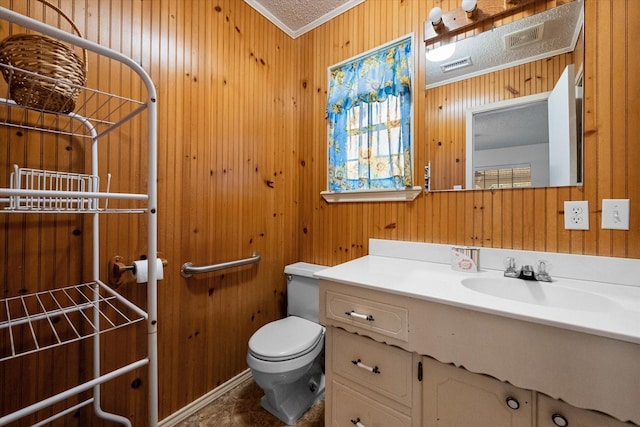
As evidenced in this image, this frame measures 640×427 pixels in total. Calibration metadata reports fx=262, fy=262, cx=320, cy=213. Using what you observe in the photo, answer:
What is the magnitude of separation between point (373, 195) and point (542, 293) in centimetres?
90

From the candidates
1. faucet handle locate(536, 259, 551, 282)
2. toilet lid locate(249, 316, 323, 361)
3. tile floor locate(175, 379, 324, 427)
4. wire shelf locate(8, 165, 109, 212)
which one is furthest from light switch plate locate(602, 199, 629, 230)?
wire shelf locate(8, 165, 109, 212)

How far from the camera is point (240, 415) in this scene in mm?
1382

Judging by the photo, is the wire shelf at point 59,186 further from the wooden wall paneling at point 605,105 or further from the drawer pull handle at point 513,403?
the wooden wall paneling at point 605,105

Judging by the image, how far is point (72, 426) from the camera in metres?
1.03

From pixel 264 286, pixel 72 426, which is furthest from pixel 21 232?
pixel 264 286

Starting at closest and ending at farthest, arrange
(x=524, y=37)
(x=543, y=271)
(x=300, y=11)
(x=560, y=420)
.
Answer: (x=560, y=420) < (x=543, y=271) < (x=524, y=37) < (x=300, y=11)

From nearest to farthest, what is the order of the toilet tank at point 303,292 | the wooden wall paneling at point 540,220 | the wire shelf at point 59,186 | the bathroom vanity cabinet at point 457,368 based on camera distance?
the bathroom vanity cabinet at point 457,368 → the wire shelf at point 59,186 → the wooden wall paneling at point 540,220 → the toilet tank at point 303,292

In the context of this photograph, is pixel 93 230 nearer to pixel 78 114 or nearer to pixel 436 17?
pixel 78 114

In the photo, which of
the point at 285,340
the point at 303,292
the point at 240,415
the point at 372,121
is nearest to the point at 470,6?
the point at 372,121

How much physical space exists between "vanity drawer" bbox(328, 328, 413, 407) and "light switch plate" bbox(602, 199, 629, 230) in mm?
934

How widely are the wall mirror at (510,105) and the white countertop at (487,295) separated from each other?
429 millimetres

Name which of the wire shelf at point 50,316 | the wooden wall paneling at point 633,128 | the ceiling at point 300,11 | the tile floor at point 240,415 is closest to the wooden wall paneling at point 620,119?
the wooden wall paneling at point 633,128

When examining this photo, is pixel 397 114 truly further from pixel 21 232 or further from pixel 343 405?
pixel 21 232

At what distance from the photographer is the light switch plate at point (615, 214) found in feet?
3.24
